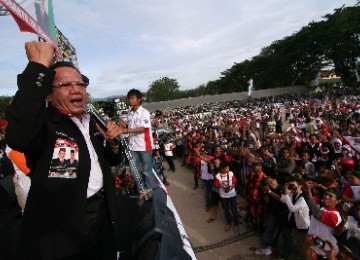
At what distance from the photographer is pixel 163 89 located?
89500mm

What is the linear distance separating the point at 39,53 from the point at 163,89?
8872 centimetres

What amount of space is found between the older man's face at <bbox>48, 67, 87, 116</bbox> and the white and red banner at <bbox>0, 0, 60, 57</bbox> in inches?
64.7

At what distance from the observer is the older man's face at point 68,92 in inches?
71.3

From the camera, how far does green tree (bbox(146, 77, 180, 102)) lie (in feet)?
290

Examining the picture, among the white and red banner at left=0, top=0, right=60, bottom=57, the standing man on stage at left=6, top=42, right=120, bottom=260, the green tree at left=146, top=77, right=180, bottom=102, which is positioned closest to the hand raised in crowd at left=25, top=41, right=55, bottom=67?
the standing man on stage at left=6, top=42, right=120, bottom=260

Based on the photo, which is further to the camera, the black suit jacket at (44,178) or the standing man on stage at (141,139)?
the standing man on stage at (141,139)

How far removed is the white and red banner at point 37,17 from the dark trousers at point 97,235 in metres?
2.02

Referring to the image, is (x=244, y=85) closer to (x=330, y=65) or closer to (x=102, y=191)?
(x=330, y=65)

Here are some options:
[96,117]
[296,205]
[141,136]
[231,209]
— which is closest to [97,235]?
[96,117]

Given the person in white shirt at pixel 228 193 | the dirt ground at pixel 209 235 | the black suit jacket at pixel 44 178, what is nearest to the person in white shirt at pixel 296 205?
the dirt ground at pixel 209 235

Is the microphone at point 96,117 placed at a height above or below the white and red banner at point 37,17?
below

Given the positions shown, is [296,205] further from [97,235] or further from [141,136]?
[97,235]

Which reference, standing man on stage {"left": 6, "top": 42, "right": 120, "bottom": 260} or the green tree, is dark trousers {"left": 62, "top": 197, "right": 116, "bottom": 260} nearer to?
A: standing man on stage {"left": 6, "top": 42, "right": 120, "bottom": 260}

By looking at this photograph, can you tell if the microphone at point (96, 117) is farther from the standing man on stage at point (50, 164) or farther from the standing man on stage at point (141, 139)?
the standing man on stage at point (141, 139)
